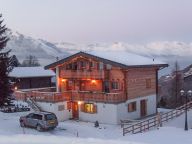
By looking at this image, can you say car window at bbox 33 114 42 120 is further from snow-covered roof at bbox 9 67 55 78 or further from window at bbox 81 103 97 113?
snow-covered roof at bbox 9 67 55 78

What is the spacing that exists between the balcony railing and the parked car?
7297mm

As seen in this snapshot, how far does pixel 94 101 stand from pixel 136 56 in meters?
10.8

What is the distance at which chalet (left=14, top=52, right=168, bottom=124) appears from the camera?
47.0 metres

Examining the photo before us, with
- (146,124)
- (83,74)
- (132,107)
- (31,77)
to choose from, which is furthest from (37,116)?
(31,77)

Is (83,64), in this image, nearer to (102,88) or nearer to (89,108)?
(102,88)

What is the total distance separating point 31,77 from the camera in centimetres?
6975

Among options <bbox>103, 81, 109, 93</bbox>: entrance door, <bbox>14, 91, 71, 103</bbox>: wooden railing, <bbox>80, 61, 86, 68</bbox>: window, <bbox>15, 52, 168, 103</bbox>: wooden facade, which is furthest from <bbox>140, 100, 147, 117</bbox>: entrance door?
<bbox>14, 91, 71, 103</bbox>: wooden railing

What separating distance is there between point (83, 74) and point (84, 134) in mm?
11569

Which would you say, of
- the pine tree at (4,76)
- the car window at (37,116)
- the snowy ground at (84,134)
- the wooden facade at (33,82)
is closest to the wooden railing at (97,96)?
the snowy ground at (84,134)

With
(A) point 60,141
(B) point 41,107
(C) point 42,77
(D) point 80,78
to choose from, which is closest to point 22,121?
(B) point 41,107

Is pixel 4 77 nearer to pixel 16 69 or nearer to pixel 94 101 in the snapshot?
pixel 94 101

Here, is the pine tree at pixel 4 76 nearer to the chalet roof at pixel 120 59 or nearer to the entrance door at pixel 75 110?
the chalet roof at pixel 120 59

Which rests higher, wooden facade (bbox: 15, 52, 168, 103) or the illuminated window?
wooden facade (bbox: 15, 52, 168, 103)

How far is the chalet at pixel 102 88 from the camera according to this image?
47031 mm
